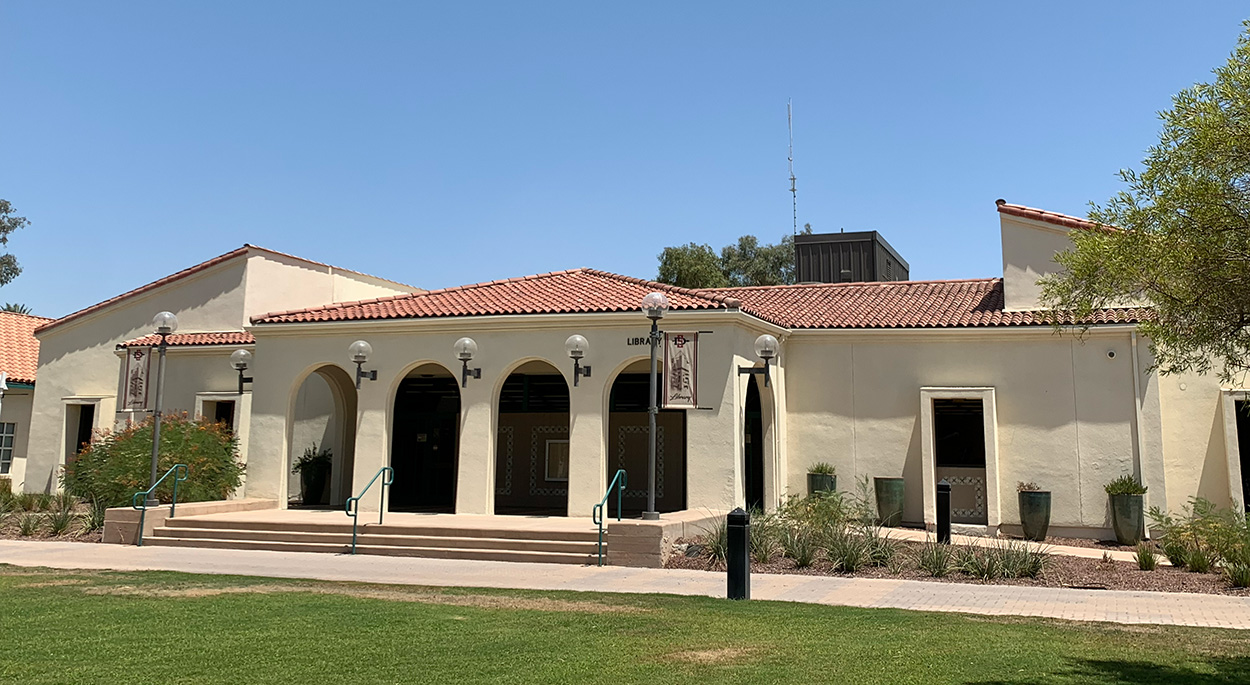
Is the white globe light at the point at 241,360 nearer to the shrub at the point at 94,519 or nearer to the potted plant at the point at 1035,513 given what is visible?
the shrub at the point at 94,519

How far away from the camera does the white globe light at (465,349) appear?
1756cm

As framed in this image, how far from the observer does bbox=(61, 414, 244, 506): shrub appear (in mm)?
18109

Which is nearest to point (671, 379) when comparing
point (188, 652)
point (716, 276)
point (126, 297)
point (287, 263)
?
point (188, 652)

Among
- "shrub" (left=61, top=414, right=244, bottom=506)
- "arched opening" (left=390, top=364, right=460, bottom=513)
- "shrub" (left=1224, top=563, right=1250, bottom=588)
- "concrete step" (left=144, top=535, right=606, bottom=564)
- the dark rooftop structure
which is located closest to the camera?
"shrub" (left=1224, top=563, right=1250, bottom=588)

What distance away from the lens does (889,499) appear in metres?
18.7

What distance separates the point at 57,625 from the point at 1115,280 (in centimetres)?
1082

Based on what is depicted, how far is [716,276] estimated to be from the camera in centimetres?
5066

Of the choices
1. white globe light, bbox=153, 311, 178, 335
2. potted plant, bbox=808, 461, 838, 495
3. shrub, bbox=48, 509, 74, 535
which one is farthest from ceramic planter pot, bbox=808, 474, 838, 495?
shrub, bbox=48, 509, 74, 535

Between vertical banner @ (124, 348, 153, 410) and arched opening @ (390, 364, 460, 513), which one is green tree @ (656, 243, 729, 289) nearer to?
arched opening @ (390, 364, 460, 513)

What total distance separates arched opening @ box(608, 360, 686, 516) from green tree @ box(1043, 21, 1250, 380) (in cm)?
1196

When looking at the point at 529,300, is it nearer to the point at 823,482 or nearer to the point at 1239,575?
the point at 823,482

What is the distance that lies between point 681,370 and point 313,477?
10349mm

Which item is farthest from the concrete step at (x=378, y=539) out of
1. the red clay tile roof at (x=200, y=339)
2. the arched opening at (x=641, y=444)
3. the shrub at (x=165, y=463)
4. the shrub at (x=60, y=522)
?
the red clay tile roof at (x=200, y=339)

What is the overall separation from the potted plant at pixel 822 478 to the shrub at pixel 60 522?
548 inches
